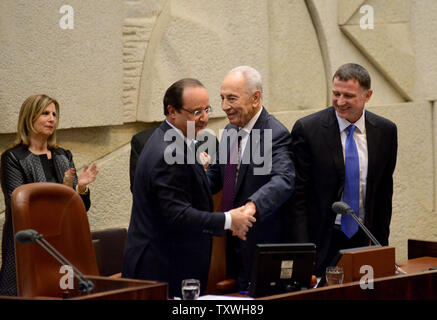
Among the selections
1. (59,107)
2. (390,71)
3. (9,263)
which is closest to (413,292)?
(9,263)

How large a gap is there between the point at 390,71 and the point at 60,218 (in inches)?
149

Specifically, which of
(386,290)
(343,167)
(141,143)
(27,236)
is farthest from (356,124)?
(27,236)

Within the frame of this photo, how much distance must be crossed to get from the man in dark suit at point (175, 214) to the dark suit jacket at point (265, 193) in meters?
0.18

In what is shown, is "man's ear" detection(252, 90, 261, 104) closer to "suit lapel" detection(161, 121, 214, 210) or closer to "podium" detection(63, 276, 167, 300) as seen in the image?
"suit lapel" detection(161, 121, 214, 210)

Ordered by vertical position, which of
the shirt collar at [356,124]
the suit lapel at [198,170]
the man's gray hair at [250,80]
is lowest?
the suit lapel at [198,170]

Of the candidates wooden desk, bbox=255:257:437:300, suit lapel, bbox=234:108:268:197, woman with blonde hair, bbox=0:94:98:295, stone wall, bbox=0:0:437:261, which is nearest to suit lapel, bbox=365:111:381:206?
suit lapel, bbox=234:108:268:197

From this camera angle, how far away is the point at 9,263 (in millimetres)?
3549

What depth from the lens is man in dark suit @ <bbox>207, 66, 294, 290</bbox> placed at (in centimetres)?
313

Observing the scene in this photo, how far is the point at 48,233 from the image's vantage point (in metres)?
2.92

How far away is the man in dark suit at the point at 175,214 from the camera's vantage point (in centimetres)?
279

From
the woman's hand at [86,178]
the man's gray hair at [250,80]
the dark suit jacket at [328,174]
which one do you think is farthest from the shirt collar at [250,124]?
the woman's hand at [86,178]

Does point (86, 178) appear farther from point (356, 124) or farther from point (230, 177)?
point (356, 124)

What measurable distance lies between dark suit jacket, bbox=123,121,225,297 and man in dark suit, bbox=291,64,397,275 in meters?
0.56

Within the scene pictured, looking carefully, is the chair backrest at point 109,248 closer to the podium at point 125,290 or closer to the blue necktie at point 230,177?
the blue necktie at point 230,177
